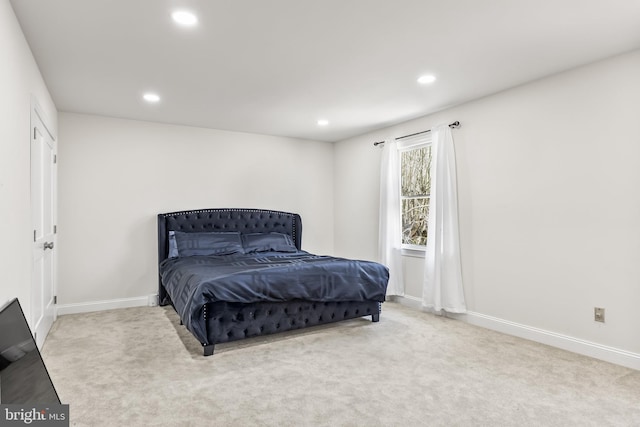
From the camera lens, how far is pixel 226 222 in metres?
5.41

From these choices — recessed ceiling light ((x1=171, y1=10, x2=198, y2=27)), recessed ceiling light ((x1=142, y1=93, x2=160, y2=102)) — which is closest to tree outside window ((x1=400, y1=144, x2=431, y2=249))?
recessed ceiling light ((x1=142, y1=93, x2=160, y2=102))

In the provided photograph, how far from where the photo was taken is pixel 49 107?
3779 millimetres

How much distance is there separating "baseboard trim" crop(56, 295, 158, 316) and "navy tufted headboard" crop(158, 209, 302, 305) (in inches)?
6.5

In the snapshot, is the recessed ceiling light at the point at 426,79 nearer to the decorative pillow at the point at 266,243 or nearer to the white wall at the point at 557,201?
the white wall at the point at 557,201

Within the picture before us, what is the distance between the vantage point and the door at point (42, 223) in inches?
116

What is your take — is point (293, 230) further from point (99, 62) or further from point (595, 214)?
point (595, 214)

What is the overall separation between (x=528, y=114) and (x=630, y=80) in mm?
793

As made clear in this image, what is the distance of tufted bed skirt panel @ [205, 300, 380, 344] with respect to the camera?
3.21 metres

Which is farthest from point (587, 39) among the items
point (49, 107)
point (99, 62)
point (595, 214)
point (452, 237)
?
point (49, 107)

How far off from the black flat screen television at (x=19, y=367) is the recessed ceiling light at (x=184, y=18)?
6.03ft

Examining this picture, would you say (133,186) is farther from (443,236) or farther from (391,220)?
(443,236)

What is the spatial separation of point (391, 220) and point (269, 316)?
2.33m

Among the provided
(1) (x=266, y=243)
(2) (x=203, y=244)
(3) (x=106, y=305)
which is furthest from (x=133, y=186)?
(1) (x=266, y=243)

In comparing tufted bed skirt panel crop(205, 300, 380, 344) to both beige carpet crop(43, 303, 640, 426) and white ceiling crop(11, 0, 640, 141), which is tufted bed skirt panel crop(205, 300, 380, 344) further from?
white ceiling crop(11, 0, 640, 141)
